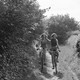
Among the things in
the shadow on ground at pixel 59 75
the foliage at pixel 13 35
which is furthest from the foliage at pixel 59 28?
the foliage at pixel 13 35

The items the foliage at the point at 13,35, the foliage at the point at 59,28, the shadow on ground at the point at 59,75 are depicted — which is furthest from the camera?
the foliage at the point at 59,28

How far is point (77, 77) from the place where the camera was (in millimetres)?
9359

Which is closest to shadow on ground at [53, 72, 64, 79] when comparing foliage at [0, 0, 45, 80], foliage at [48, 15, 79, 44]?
foliage at [0, 0, 45, 80]

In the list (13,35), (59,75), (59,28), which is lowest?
(59,75)

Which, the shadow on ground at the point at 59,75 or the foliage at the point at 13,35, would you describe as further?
the shadow on ground at the point at 59,75

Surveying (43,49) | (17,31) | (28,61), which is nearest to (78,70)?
(43,49)

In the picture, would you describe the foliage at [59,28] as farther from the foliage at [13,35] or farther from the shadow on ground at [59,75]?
the foliage at [13,35]

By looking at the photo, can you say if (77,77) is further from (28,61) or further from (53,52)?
(28,61)

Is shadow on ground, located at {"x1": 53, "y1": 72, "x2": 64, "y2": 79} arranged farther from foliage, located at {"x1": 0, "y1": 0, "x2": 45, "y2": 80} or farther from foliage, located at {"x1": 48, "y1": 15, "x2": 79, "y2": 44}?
foliage, located at {"x1": 48, "y1": 15, "x2": 79, "y2": 44}

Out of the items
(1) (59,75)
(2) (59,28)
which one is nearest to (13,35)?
(1) (59,75)

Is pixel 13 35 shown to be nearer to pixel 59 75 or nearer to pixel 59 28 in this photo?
pixel 59 75

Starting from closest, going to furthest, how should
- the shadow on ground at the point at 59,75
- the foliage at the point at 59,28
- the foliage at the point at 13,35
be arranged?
the foliage at the point at 13,35 < the shadow on ground at the point at 59,75 < the foliage at the point at 59,28

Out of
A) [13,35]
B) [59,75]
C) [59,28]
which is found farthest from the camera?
[59,28]

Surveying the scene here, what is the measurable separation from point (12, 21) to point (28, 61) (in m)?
2.71
